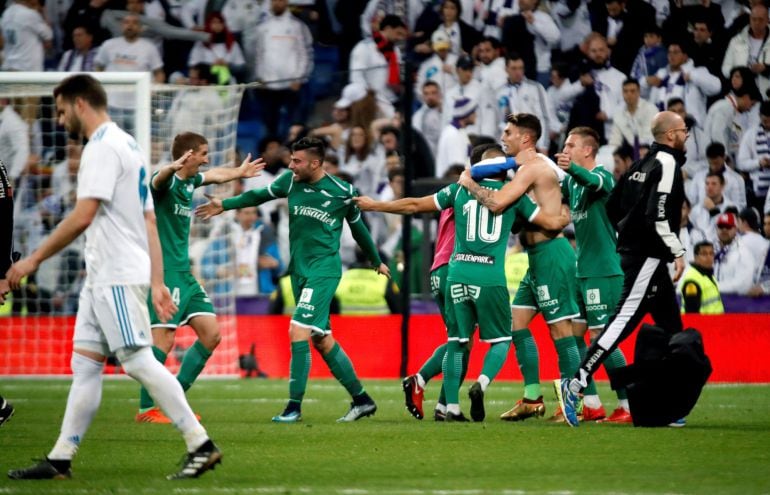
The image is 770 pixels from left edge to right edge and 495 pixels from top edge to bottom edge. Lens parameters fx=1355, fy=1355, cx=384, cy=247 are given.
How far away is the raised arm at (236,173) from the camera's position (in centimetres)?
1070

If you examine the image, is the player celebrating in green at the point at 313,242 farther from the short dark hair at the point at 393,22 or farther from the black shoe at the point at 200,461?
the short dark hair at the point at 393,22

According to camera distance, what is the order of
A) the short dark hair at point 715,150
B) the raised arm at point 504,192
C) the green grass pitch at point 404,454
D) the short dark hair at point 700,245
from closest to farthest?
1. the green grass pitch at point 404,454
2. the raised arm at point 504,192
3. the short dark hair at point 700,245
4. the short dark hair at point 715,150

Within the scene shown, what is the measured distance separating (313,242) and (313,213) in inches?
9.5

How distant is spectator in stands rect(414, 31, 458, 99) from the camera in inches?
746

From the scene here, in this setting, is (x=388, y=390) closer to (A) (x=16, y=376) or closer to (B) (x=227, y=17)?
(A) (x=16, y=376)

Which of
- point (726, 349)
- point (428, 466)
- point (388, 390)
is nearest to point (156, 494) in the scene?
point (428, 466)

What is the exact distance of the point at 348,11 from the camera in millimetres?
20844

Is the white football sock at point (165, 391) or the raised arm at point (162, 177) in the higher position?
the raised arm at point (162, 177)

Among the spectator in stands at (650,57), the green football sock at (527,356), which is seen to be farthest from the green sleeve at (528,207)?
the spectator in stands at (650,57)

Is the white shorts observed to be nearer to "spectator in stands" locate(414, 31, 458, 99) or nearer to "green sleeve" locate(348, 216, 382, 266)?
"green sleeve" locate(348, 216, 382, 266)

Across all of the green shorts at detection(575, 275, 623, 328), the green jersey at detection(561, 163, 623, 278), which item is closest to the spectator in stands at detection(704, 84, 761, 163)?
the green jersey at detection(561, 163, 623, 278)

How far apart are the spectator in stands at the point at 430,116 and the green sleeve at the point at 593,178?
759 centimetres

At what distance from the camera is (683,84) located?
58.7ft

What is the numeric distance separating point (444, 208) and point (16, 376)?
25.5ft
